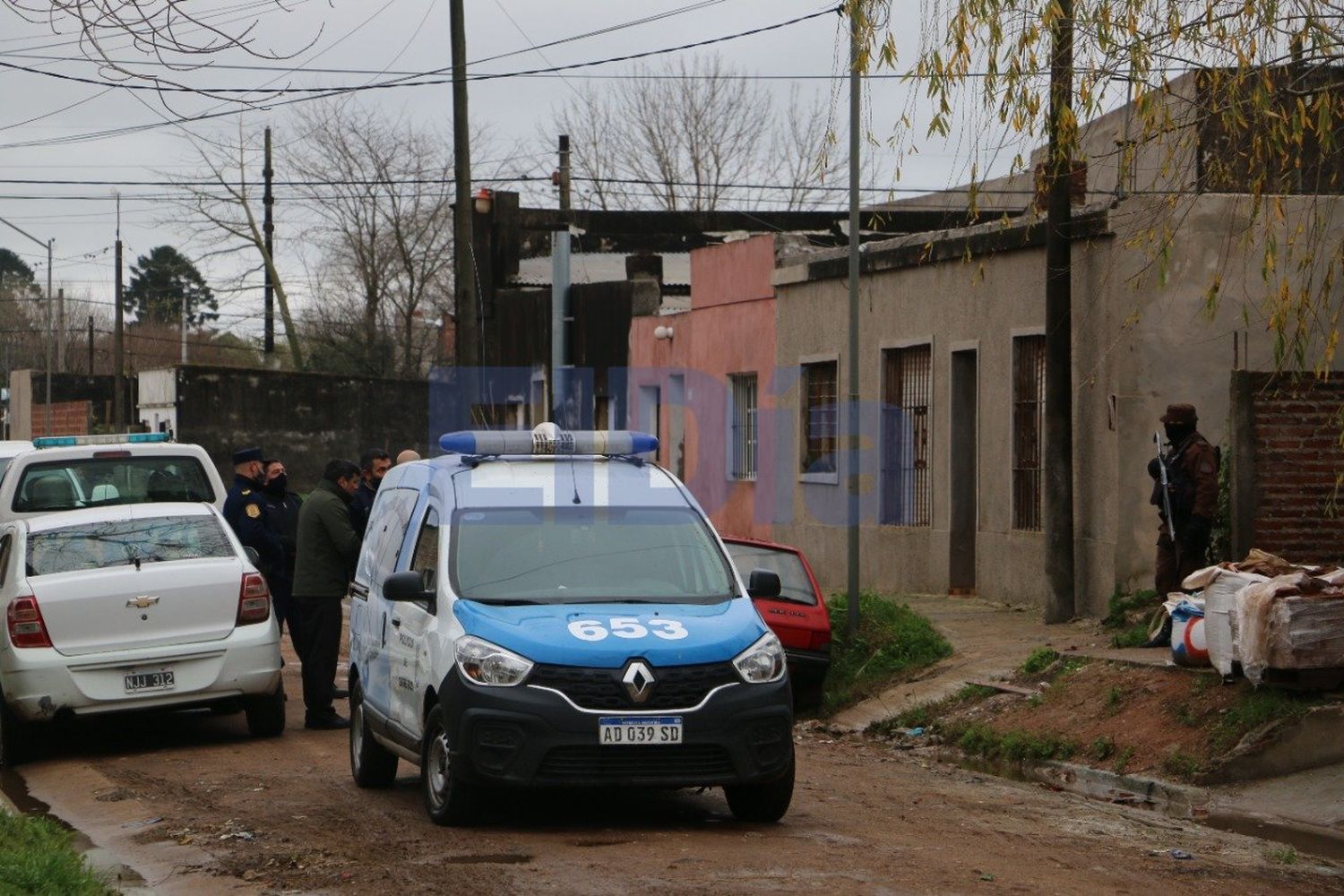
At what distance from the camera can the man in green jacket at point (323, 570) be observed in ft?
42.0

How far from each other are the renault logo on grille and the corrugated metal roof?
28.6 meters

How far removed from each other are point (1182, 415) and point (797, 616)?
3.62 metres

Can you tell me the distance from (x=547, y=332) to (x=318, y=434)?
15170 millimetres

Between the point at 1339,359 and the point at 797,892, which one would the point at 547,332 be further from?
the point at 797,892

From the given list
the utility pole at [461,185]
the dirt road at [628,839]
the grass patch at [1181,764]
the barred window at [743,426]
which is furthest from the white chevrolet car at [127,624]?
the barred window at [743,426]

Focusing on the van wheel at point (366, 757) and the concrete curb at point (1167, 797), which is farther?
the van wheel at point (366, 757)

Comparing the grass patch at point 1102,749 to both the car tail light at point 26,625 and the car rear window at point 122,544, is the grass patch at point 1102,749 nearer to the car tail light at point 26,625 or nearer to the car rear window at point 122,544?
the car rear window at point 122,544

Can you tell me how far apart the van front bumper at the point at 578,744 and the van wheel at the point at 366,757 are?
1737mm

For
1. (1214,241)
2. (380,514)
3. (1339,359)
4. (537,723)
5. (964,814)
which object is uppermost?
(1214,241)

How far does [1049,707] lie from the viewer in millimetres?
13211

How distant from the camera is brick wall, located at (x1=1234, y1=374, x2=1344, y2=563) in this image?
1439cm

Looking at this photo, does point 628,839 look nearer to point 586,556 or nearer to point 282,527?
point 586,556

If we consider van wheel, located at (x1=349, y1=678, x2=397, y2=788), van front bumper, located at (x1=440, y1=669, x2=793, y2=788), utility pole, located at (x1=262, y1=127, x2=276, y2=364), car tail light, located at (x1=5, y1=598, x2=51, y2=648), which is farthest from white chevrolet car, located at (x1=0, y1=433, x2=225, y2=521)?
utility pole, located at (x1=262, y1=127, x2=276, y2=364)

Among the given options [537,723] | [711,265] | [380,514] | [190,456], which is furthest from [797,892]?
[711,265]
